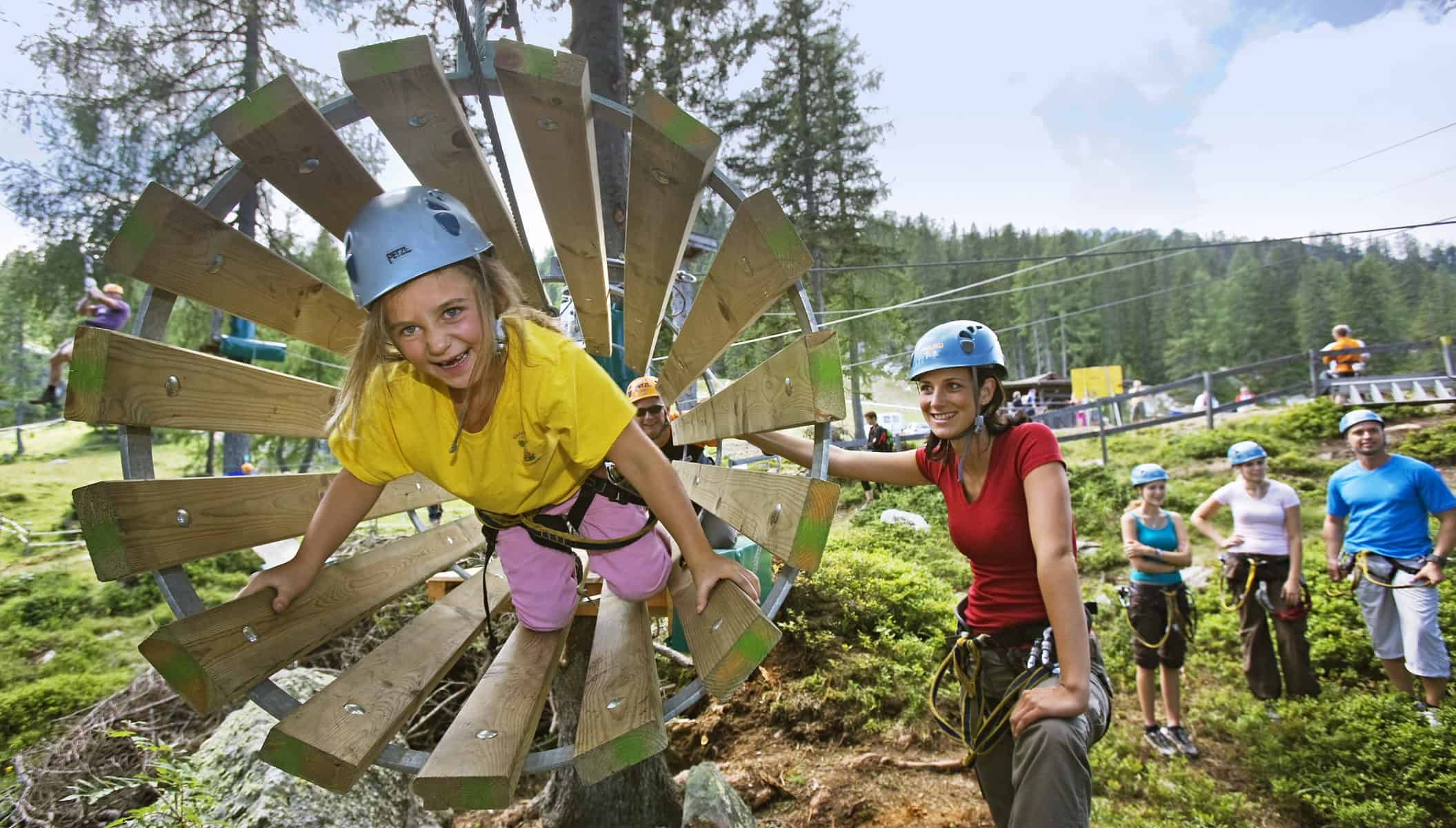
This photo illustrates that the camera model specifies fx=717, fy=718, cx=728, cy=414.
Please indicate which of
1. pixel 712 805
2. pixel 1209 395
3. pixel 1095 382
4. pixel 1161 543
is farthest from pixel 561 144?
pixel 1095 382

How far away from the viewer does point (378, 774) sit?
10.7 feet

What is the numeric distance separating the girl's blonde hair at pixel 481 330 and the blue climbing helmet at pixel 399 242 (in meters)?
0.07

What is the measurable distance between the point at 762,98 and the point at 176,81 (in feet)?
41.5

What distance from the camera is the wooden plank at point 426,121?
168 cm

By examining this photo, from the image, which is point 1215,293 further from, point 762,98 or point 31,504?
point 31,504

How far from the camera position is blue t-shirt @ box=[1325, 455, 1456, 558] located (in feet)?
14.4

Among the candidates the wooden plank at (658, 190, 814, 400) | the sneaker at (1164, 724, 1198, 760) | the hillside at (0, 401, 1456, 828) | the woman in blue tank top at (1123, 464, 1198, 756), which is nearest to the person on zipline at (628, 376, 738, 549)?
the wooden plank at (658, 190, 814, 400)

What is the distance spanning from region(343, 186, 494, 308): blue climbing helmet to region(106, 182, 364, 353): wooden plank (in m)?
0.39

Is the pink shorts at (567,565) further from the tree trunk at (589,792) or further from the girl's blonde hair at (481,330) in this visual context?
the tree trunk at (589,792)

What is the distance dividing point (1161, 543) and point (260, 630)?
16.4ft

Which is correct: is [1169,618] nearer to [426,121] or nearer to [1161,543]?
[1161,543]

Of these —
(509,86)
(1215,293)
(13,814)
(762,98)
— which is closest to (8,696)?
(13,814)

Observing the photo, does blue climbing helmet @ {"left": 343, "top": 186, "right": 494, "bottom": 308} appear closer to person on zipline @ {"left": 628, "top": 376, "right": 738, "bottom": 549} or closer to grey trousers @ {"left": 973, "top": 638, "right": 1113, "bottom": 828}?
person on zipline @ {"left": 628, "top": 376, "right": 738, "bottom": 549}

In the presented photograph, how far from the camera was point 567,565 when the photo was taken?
2.23m
